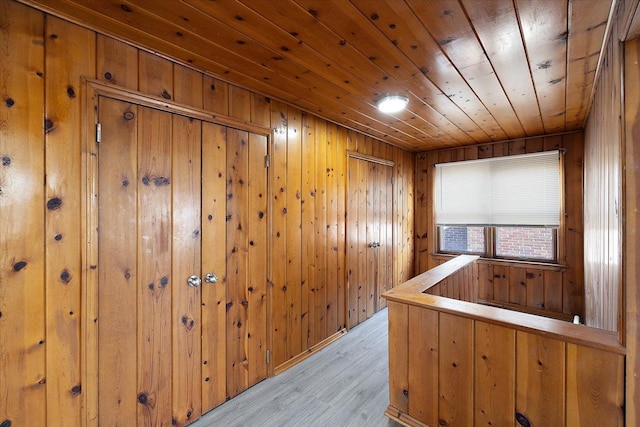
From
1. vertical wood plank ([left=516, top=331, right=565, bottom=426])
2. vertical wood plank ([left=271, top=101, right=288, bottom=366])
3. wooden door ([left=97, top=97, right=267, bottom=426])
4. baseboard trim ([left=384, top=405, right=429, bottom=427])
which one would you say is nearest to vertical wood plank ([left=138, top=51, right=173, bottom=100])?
wooden door ([left=97, top=97, right=267, bottom=426])

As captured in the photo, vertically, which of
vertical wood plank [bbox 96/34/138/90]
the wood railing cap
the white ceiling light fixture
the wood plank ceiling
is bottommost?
the wood railing cap

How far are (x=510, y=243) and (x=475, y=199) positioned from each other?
0.75 metres

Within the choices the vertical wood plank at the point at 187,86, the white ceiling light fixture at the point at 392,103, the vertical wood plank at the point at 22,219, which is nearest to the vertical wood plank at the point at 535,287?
the white ceiling light fixture at the point at 392,103

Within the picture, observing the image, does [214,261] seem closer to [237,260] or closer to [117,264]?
[237,260]

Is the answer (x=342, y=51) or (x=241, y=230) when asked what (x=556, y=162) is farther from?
(x=241, y=230)

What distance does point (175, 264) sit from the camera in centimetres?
181

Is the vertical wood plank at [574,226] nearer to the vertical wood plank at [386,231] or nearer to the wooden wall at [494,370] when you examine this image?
the vertical wood plank at [386,231]

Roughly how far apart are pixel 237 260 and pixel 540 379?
1.93 meters

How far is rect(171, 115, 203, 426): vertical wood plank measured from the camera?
1.81m

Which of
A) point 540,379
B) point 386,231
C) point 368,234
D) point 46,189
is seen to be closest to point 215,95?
point 46,189

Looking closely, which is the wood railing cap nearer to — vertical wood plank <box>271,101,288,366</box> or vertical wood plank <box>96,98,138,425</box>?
vertical wood plank <box>271,101,288,366</box>

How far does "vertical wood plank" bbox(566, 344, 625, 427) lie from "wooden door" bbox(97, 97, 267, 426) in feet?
6.34

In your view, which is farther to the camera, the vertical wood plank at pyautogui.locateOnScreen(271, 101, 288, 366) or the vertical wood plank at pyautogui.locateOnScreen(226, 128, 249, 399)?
the vertical wood plank at pyautogui.locateOnScreen(271, 101, 288, 366)

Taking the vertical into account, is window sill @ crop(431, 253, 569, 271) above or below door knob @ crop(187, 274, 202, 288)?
below
